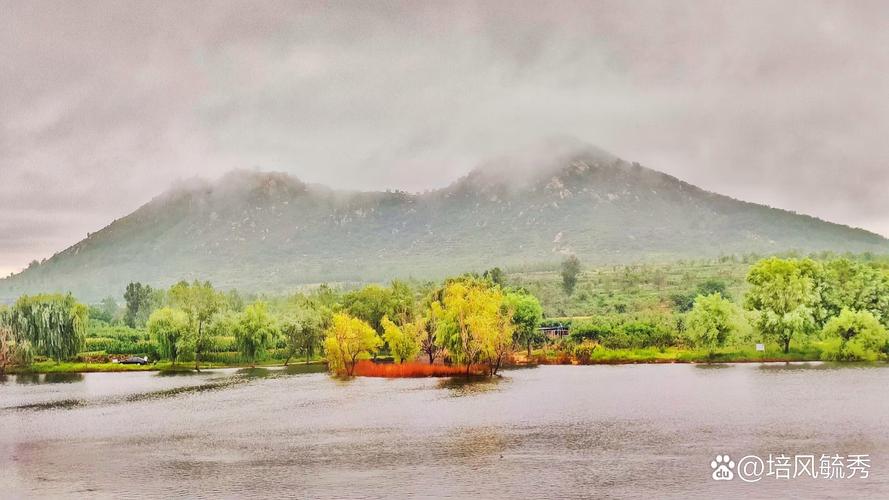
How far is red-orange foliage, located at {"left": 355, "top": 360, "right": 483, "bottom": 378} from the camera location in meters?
75.3

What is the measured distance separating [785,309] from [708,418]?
46.3m

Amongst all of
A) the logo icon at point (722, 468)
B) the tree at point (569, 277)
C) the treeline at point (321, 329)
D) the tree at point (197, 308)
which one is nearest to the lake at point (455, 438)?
the logo icon at point (722, 468)

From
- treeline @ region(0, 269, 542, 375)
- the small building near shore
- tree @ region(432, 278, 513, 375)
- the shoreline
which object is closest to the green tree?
treeline @ region(0, 269, 542, 375)

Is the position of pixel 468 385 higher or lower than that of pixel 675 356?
lower

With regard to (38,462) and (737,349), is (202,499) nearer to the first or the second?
(38,462)

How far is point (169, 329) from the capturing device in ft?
323

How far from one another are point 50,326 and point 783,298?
278 ft

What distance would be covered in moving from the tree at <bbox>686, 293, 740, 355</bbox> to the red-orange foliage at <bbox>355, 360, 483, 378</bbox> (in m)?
24.0

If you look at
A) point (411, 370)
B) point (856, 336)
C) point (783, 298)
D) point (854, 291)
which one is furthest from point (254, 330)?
point (854, 291)

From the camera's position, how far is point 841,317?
75000mm

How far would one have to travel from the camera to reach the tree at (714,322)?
80.6 meters

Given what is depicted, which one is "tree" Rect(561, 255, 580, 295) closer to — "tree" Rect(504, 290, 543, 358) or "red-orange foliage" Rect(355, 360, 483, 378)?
"tree" Rect(504, 290, 543, 358)

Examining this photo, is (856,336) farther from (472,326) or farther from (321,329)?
(321,329)

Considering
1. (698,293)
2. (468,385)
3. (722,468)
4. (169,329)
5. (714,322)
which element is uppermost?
(698,293)
